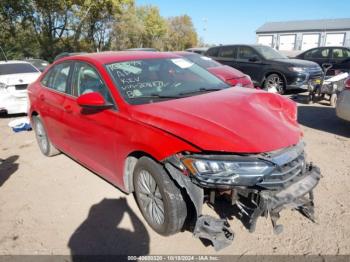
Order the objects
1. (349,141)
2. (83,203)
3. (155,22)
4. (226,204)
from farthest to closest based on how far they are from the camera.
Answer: (155,22) < (349,141) < (83,203) < (226,204)

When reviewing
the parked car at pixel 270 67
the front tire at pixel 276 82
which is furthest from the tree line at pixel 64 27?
the front tire at pixel 276 82

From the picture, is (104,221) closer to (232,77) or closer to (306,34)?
(232,77)

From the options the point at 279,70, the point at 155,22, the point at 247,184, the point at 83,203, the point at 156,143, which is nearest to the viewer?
the point at 247,184

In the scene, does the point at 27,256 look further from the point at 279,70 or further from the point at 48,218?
the point at 279,70

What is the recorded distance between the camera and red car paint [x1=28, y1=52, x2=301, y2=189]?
109 inches

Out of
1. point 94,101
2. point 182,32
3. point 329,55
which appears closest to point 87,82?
point 94,101

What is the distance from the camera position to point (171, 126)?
292cm

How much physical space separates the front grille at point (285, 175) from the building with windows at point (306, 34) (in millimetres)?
51082

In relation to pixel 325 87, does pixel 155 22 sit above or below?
above

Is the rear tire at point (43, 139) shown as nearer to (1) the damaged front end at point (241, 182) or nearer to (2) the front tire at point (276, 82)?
(1) the damaged front end at point (241, 182)

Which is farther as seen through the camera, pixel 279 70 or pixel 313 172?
pixel 279 70

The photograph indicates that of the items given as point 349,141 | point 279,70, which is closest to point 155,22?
point 279,70

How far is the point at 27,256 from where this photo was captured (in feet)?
10.2

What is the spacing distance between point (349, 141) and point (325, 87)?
133 inches
